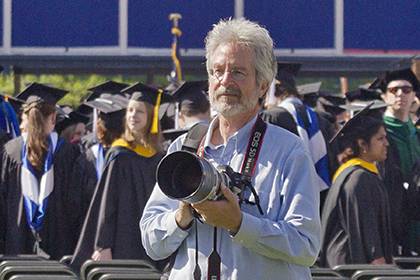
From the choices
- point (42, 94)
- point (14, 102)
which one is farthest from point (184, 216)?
point (14, 102)

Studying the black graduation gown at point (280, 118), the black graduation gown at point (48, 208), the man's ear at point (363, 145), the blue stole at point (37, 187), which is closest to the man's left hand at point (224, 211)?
the man's ear at point (363, 145)

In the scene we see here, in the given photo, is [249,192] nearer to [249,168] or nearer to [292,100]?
[249,168]

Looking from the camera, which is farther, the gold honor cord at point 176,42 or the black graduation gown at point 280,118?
the gold honor cord at point 176,42

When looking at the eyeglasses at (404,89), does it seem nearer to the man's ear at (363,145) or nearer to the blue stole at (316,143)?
the blue stole at (316,143)

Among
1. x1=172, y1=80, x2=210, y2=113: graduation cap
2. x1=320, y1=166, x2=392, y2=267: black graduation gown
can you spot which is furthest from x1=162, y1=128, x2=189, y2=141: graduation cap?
x1=320, y1=166, x2=392, y2=267: black graduation gown

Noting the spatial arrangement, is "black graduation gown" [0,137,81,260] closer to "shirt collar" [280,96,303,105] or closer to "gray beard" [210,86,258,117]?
"shirt collar" [280,96,303,105]

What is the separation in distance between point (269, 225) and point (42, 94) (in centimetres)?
696

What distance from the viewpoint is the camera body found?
425 centimetres

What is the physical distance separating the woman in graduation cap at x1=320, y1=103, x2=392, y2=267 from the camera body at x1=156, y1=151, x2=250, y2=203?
467 cm

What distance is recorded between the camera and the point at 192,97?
11.1m

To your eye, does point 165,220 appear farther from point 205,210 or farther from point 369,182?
point 369,182

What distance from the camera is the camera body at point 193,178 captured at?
4.25 m

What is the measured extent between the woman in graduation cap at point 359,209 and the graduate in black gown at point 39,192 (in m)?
2.43

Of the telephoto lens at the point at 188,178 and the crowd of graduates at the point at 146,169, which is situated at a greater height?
the telephoto lens at the point at 188,178
